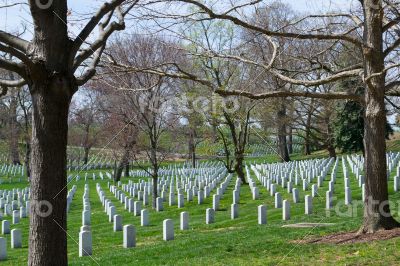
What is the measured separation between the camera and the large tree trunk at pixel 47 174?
525 centimetres

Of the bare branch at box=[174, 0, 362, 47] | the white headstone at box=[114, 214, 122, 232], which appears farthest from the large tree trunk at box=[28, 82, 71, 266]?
the white headstone at box=[114, 214, 122, 232]

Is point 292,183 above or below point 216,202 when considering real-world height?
above

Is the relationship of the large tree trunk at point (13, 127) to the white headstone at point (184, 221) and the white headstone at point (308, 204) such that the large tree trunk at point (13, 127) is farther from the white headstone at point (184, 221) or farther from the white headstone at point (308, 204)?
the white headstone at point (308, 204)

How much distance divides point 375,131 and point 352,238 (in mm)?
1912

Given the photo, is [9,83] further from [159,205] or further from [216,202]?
[159,205]

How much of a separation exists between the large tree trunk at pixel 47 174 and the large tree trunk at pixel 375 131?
567 centimetres

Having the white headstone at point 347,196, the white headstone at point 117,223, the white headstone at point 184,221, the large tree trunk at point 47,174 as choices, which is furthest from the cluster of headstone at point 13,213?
the white headstone at point 347,196

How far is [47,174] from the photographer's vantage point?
527 cm

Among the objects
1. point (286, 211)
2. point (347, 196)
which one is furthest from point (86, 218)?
point (347, 196)

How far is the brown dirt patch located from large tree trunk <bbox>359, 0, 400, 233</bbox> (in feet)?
0.92

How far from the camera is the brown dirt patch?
8.45m

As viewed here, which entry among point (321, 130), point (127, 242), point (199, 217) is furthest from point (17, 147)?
point (127, 242)

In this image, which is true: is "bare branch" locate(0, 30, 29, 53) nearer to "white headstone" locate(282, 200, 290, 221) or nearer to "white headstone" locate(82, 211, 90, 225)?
"white headstone" locate(282, 200, 290, 221)

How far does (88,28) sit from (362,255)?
463 centimetres
